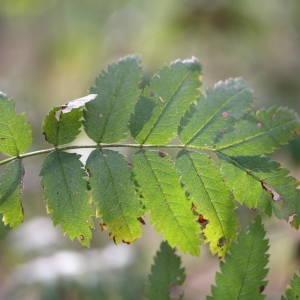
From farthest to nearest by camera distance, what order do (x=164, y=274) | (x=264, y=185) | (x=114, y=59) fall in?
(x=114, y=59), (x=164, y=274), (x=264, y=185)

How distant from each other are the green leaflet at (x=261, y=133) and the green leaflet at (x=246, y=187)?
0.04m

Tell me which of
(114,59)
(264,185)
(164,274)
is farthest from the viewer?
(114,59)

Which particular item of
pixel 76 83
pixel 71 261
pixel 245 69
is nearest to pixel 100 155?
pixel 71 261

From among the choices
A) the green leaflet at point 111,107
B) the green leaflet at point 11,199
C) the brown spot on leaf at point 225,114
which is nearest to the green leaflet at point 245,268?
the brown spot on leaf at point 225,114

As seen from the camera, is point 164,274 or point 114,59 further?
point 114,59

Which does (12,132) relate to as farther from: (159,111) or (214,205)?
(214,205)

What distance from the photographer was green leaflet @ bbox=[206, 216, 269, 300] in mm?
1011

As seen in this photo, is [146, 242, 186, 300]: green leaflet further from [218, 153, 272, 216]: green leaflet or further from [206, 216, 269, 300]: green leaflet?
[218, 153, 272, 216]: green leaflet

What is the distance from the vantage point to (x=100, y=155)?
3.47 feet

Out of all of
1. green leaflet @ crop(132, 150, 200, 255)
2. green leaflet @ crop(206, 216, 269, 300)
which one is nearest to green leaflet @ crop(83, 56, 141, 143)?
green leaflet @ crop(132, 150, 200, 255)

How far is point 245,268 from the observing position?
103 cm

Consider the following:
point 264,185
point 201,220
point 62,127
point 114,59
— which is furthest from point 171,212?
point 114,59

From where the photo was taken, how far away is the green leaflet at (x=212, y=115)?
3.50 feet

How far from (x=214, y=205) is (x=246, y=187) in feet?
0.25
